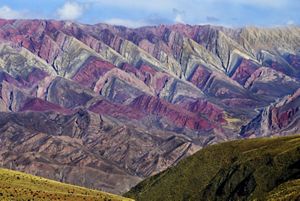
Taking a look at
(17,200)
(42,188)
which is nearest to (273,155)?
(42,188)

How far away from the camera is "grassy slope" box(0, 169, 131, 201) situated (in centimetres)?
12231

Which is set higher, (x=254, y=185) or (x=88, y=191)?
(x=254, y=185)

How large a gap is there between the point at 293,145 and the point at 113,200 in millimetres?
78213

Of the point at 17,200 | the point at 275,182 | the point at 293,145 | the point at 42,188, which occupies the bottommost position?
the point at 17,200

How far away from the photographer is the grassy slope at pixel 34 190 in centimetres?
12231

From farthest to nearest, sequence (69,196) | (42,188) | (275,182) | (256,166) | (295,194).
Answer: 1. (256,166)
2. (275,182)
3. (42,188)
4. (69,196)
5. (295,194)

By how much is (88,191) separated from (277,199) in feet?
152

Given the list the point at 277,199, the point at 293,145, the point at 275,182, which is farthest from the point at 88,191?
the point at 293,145

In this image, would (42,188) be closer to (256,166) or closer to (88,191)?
(88,191)

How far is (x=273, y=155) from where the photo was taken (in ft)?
644

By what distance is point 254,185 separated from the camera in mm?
191125

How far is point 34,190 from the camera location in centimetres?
13000

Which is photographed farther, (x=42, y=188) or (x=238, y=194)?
(x=238, y=194)

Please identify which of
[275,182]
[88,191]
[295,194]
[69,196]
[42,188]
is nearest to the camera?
[295,194]
